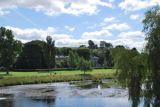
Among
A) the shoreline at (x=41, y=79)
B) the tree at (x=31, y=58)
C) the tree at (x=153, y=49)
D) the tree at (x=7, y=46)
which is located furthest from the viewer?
the tree at (x=31, y=58)

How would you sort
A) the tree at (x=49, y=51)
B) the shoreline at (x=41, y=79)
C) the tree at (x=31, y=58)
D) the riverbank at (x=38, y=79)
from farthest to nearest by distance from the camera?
1. the tree at (x=31, y=58)
2. the tree at (x=49, y=51)
3. the riverbank at (x=38, y=79)
4. the shoreline at (x=41, y=79)

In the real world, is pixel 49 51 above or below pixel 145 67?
above

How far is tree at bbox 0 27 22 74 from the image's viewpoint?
7562cm

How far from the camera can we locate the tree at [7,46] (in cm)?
7562

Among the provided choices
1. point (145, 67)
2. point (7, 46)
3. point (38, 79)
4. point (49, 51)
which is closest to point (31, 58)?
point (49, 51)

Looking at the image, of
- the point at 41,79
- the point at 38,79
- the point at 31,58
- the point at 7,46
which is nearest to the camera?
the point at 38,79

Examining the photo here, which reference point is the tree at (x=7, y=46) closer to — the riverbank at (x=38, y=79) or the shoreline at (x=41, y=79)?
the riverbank at (x=38, y=79)

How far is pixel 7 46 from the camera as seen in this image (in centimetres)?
7575

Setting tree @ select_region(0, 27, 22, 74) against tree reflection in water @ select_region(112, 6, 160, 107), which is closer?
tree reflection in water @ select_region(112, 6, 160, 107)

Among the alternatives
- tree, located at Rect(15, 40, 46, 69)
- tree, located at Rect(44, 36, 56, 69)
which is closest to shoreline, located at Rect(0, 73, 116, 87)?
tree, located at Rect(44, 36, 56, 69)

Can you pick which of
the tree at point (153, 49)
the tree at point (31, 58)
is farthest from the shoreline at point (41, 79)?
the tree at point (31, 58)

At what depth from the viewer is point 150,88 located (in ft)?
50.6

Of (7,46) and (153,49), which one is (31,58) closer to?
(7,46)

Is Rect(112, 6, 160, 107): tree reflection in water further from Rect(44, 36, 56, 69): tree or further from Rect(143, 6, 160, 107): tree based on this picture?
Rect(44, 36, 56, 69): tree
